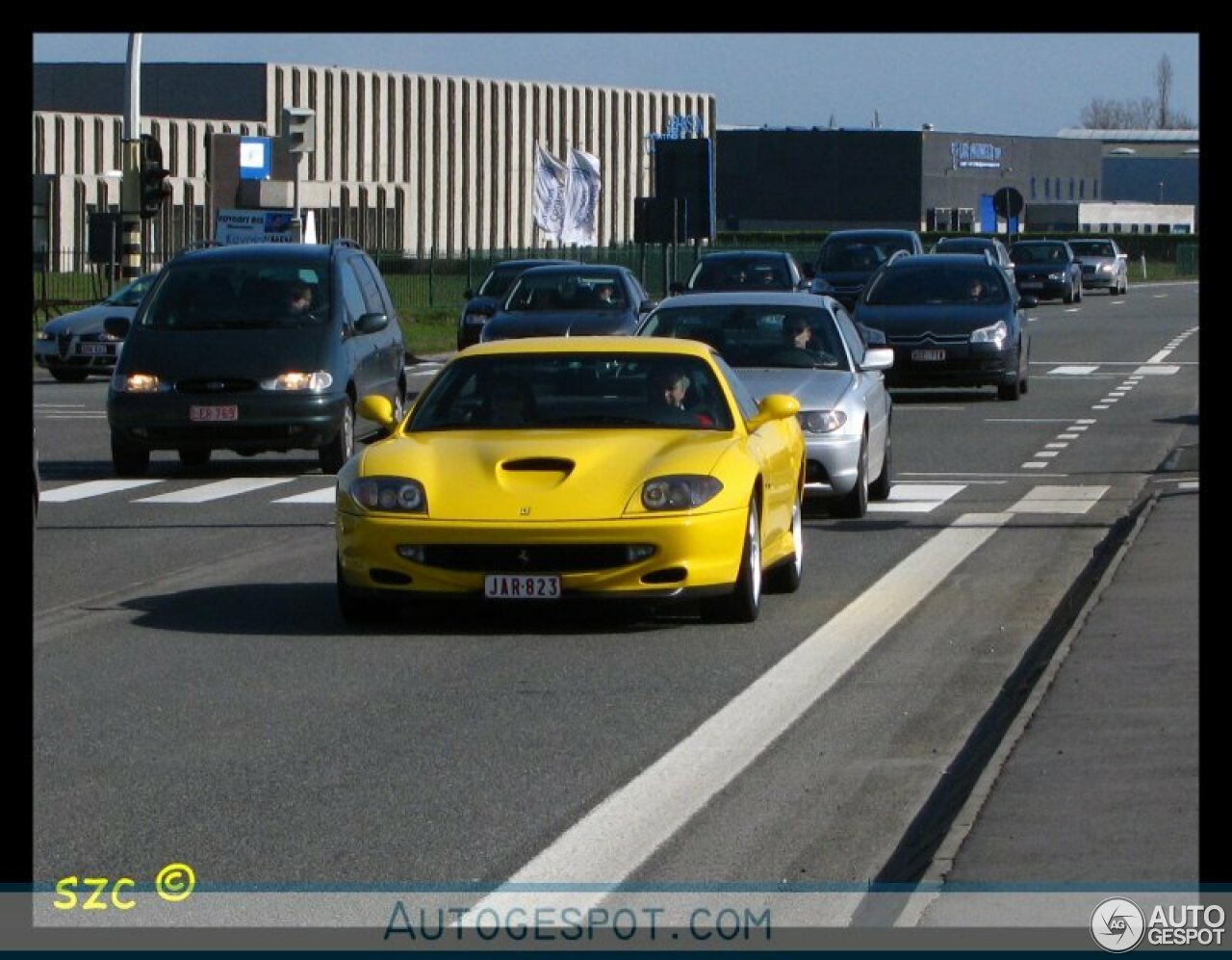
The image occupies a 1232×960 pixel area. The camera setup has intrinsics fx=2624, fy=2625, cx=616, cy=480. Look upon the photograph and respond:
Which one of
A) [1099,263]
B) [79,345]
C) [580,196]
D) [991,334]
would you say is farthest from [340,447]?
[580,196]

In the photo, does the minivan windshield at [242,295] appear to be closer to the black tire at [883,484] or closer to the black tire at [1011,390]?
the black tire at [883,484]

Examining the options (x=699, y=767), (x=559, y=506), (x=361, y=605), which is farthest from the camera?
(x=361, y=605)

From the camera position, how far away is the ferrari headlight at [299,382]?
21078 millimetres

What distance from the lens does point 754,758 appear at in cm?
868

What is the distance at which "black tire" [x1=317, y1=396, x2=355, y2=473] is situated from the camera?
21.3m

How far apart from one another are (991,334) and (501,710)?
70.5ft

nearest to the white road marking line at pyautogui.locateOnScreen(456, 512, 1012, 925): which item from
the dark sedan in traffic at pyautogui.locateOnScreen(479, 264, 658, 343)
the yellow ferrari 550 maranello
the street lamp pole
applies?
the yellow ferrari 550 maranello

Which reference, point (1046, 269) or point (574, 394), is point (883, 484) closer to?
point (574, 394)

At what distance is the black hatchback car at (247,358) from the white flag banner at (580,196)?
227ft

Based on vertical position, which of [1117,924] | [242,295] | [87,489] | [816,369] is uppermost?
[242,295]

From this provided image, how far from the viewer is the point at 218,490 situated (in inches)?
792

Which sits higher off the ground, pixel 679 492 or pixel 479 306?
pixel 479 306

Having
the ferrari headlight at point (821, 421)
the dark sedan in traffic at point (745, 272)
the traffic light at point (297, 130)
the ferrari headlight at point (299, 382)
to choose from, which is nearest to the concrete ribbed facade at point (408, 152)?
the traffic light at point (297, 130)

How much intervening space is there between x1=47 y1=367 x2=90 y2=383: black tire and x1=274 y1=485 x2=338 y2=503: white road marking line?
16922 millimetres
